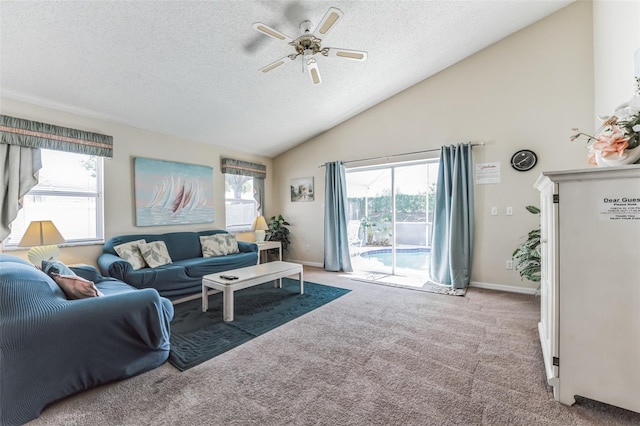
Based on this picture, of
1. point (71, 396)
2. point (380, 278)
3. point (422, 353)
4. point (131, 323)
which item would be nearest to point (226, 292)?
point (131, 323)

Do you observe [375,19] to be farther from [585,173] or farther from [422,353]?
[422,353]

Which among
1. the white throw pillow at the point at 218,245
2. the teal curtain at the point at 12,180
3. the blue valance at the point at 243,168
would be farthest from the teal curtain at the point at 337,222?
the teal curtain at the point at 12,180

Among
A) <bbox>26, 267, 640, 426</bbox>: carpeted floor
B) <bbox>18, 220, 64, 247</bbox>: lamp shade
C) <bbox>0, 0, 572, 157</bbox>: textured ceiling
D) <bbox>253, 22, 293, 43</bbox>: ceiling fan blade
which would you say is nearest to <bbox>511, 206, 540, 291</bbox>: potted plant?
<bbox>26, 267, 640, 426</bbox>: carpeted floor

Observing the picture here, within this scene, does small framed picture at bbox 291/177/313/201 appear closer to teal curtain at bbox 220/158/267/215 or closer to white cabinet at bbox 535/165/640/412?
teal curtain at bbox 220/158/267/215

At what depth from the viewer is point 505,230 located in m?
3.77

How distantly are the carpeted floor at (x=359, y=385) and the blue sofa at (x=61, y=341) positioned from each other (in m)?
0.11

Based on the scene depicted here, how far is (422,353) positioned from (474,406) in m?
0.60

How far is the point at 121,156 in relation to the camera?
3.75 metres

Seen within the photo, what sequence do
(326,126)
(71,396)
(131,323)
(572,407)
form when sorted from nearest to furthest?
(572,407) → (71,396) → (131,323) → (326,126)

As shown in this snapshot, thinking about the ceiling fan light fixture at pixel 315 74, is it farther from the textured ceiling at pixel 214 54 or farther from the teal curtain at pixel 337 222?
the teal curtain at pixel 337 222

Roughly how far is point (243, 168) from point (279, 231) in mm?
1503

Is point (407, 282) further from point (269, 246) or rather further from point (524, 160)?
point (269, 246)

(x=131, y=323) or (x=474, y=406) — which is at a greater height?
(x=131, y=323)

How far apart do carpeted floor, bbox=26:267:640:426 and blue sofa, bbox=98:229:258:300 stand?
1504 millimetres
